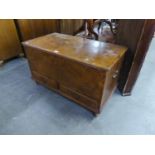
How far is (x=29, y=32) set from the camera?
2.27m

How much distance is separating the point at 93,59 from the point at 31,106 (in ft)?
2.93

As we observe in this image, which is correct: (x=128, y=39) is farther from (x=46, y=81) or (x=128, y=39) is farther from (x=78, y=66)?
(x=46, y=81)

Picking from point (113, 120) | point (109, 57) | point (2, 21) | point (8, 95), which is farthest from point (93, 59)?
point (2, 21)

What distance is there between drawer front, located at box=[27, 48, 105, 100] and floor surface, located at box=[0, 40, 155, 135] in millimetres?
278

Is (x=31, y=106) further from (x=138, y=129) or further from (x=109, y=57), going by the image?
(x=138, y=129)

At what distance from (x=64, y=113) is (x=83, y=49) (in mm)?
691

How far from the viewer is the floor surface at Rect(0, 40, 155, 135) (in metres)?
1.24

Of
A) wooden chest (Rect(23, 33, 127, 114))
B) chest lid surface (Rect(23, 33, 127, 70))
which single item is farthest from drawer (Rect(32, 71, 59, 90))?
chest lid surface (Rect(23, 33, 127, 70))

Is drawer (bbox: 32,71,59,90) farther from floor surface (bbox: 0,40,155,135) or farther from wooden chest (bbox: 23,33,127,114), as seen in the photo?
floor surface (bbox: 0,40,155,135)

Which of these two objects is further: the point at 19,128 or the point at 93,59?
the point at 19,128

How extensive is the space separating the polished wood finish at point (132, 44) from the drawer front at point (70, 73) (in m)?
0.52

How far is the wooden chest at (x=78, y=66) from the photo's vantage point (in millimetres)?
1062
